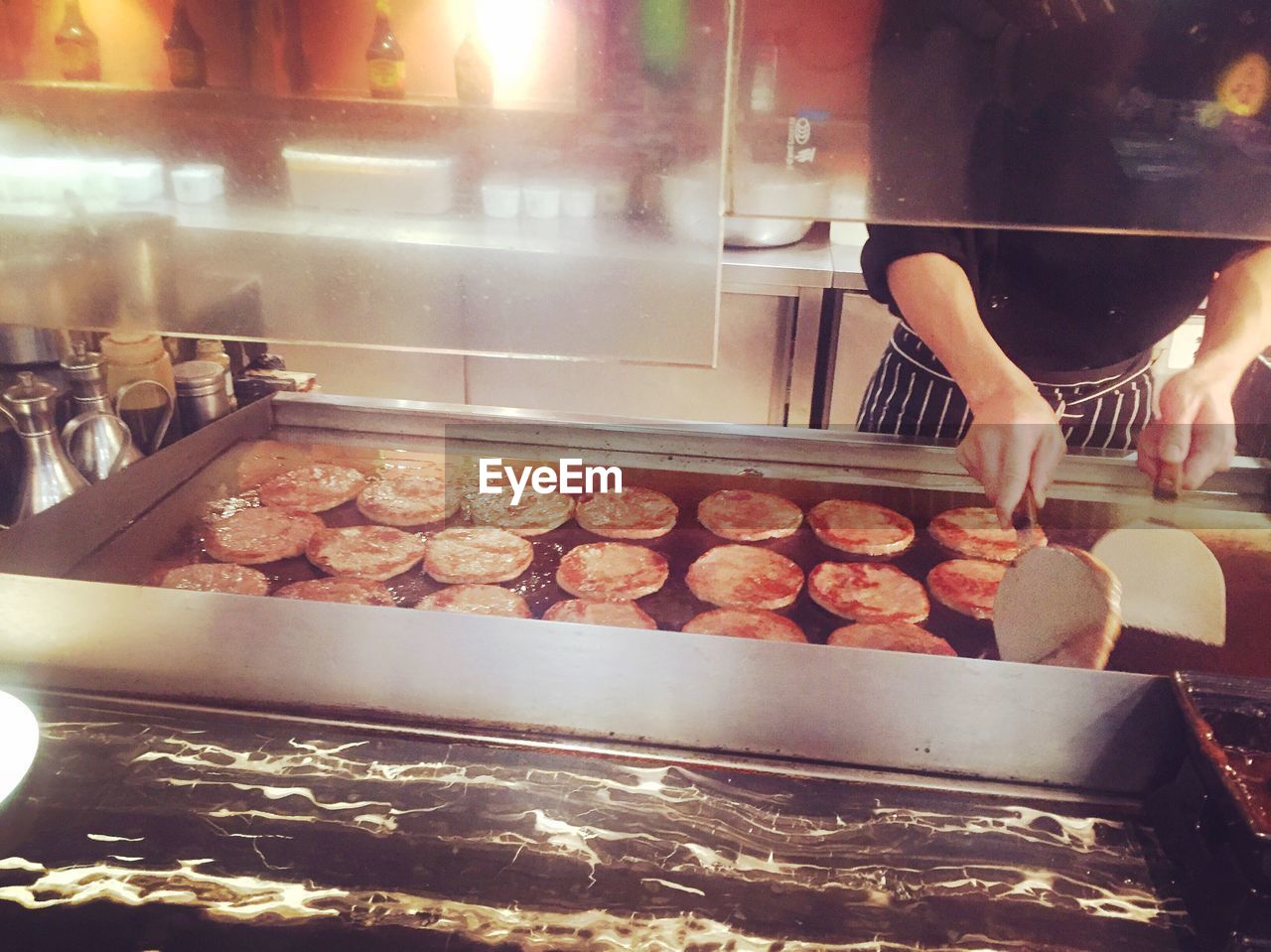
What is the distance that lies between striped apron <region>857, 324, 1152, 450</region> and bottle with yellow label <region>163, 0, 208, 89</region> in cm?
182

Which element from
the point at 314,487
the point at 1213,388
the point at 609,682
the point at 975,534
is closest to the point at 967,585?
the point at 975,534

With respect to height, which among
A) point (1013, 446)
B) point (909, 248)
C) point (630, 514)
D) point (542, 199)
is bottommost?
point (630, 514)

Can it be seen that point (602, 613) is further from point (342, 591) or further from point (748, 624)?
point (342, 591)

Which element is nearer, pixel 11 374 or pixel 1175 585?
pixel 1175 585

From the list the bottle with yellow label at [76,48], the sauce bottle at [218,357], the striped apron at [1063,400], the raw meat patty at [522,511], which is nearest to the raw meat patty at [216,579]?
the raw meat patty at [522,511]

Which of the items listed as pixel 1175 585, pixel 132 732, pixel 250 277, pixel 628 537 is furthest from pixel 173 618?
pixel 1175 585

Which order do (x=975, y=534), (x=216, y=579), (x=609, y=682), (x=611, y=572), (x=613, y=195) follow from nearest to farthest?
(x=613, y=195) < (x=609, y=682) < (x=216, y=579) < (x=611, y=572) < (x=975, y=534)

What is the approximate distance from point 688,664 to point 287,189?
34.9 inches

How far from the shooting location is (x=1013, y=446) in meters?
1.43

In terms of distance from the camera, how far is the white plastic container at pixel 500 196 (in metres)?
1.04

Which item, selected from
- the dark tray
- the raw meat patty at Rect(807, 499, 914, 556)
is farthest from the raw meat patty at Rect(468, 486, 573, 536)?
the dark tray

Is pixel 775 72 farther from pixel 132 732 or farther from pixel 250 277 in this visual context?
pixel 132 732

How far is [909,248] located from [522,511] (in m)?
1.12

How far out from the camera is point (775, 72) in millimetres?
897
